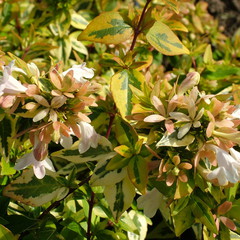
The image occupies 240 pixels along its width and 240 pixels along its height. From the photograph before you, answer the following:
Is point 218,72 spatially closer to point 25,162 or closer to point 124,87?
point 124,87

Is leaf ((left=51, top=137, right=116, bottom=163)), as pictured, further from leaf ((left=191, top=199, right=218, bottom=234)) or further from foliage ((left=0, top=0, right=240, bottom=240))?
leaf ((left=191, top=199, right=218, bottom=234))

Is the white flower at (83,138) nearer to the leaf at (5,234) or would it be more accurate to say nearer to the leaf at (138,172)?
the leaf at (138,172)

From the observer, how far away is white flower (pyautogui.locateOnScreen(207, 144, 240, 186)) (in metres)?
0.76

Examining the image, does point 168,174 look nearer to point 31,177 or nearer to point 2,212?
point 31,177

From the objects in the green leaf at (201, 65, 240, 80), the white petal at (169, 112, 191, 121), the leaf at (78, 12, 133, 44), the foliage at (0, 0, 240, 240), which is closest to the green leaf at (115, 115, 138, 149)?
the foliage at (0, 0, 240, 240)

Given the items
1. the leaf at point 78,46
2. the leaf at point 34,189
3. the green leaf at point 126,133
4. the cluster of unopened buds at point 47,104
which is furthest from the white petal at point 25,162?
the leaf at point 78,46

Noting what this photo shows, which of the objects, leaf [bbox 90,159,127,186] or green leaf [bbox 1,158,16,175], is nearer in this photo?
leaf [bbox 90,159,127,186]

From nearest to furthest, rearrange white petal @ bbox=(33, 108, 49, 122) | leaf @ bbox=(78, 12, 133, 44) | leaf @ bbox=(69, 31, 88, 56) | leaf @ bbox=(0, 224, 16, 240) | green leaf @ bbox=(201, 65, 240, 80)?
white petal @ bbox=(33, 108, 49, 122)
leaf @ bbox=(0, 224, 16, 240)
leaf @ bbox=(78, 12, 133, 44)
green leaf @ bbox=(201, 65, 240, 80)
leaf @ bbox=(69, 31, 88, 56)

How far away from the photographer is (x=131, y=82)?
985 millimetres

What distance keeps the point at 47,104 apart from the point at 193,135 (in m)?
0.31

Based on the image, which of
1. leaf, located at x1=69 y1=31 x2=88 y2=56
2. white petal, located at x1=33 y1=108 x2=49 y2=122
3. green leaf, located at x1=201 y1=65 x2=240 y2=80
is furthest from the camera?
leaf, located at x1=69 y1=31 x2=88 y2=56

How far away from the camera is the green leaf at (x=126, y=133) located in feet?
2.87

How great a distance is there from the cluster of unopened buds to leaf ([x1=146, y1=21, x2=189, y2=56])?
0.80 feet

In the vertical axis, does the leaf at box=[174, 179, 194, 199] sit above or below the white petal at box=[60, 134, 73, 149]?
below
